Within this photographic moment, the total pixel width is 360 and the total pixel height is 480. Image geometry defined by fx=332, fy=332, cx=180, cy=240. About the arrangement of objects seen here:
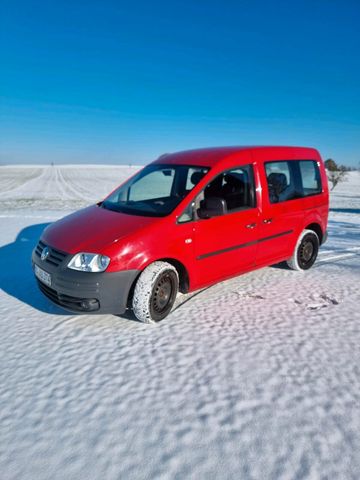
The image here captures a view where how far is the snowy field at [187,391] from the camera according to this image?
6.28ft

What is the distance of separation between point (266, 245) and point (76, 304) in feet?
8.52

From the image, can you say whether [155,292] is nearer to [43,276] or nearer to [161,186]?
[43,276]

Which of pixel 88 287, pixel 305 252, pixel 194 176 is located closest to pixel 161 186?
pixel 194 176

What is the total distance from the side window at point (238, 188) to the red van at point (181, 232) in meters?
0.01

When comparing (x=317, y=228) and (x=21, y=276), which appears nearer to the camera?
(x=21, y=276)

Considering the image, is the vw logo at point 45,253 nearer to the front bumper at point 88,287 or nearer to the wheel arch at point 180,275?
the front bumper at point 88,287

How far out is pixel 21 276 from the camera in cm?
485

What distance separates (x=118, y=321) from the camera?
11.8ft

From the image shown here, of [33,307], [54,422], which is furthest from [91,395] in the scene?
[33,307]

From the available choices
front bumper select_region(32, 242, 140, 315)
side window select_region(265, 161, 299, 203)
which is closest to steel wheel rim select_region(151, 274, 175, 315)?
front bumper select_region(32, 242, 140, 315)

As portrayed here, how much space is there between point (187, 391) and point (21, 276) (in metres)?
3.40

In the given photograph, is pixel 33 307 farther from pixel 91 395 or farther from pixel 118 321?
pixel 91 395

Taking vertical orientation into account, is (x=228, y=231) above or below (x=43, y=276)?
above

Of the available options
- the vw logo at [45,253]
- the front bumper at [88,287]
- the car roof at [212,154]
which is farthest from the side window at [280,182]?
the vw logo at [45,253]
